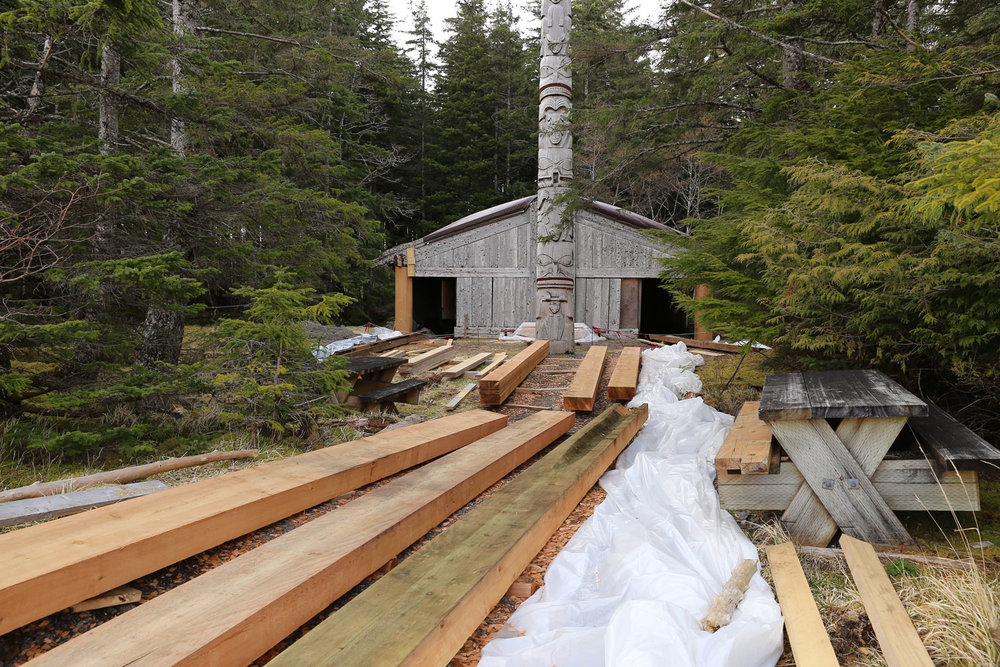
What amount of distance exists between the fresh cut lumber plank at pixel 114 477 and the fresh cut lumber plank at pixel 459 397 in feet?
8.98

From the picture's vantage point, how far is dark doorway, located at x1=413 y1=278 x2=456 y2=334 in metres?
21.4

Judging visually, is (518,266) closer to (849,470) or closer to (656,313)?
(656,313)

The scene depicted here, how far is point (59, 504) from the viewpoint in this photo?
3098 millimetres

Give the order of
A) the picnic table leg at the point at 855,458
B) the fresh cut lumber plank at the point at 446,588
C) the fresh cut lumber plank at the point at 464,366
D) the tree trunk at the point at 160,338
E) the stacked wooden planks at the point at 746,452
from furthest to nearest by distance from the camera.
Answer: the fresh cut lumber plank at the point at 464,366, the tree trunk at the point at 160,338, the stacked wooden planks at the point at 746,452, the picnic table leg at the point at 855,458, the fresh cut lumber plank at the point at 446,588

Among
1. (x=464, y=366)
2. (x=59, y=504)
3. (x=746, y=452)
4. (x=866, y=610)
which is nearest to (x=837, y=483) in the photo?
(x=746, y=452)

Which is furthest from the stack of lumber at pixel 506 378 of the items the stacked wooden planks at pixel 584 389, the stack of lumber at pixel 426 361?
the stack of lumber at pixel 426 361

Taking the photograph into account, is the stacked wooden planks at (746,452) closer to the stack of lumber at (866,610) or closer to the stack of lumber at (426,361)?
the stack of lumber at (866,610)

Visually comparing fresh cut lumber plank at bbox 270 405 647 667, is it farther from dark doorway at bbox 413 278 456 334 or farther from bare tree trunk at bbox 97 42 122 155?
dark doorway at bbox 413 278 456 334

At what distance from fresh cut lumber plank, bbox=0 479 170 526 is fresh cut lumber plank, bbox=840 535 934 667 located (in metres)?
3.56

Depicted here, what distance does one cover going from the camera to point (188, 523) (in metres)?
2.38

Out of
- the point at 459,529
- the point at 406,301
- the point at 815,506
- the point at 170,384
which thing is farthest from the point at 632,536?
the point at 406,301

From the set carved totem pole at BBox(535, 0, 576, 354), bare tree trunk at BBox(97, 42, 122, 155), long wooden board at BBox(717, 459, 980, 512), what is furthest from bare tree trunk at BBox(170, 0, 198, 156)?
long wooden board at BBox(717, 459, 980, 512)

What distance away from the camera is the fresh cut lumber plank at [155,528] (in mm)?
1889

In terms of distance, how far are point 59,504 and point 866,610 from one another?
4.10 meters
